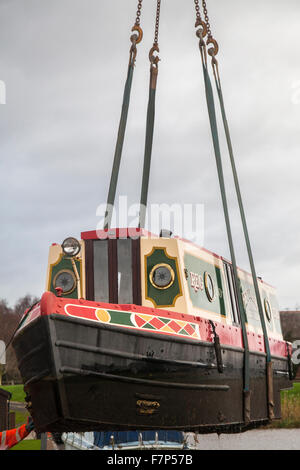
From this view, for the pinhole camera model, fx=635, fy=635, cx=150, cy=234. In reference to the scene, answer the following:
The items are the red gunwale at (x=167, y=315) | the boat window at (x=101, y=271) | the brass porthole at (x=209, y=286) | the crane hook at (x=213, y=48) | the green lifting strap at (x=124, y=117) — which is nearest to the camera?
the red gunwale at (x=167, y=315)

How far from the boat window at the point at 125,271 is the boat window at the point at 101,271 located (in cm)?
26

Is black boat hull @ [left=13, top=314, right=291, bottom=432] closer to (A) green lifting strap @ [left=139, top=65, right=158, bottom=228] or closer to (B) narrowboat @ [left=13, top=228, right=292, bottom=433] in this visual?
(B) narrowboat @ [left=13, top=228, right=292, bottom=433]

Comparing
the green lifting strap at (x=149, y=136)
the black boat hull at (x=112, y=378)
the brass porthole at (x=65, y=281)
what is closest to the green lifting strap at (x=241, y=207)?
the green lifting strap at (x=149, y=136)

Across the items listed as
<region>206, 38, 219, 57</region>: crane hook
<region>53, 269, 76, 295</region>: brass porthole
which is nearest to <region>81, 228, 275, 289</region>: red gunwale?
<region>53, 269, 76, 295</region>: brass porthole

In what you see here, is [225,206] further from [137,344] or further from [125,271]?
[137,344]

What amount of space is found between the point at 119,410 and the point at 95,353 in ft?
2.95

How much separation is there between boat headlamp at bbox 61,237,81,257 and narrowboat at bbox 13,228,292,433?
2 centimetres

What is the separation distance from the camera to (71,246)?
10.8 metres

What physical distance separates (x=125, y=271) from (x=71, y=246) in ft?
3.45

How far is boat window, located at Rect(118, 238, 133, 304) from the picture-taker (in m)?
11.0

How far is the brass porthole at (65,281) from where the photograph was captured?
11484 millimetres

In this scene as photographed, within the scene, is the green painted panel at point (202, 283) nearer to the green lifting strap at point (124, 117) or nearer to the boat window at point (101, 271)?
the boat window at point (101, 271)
